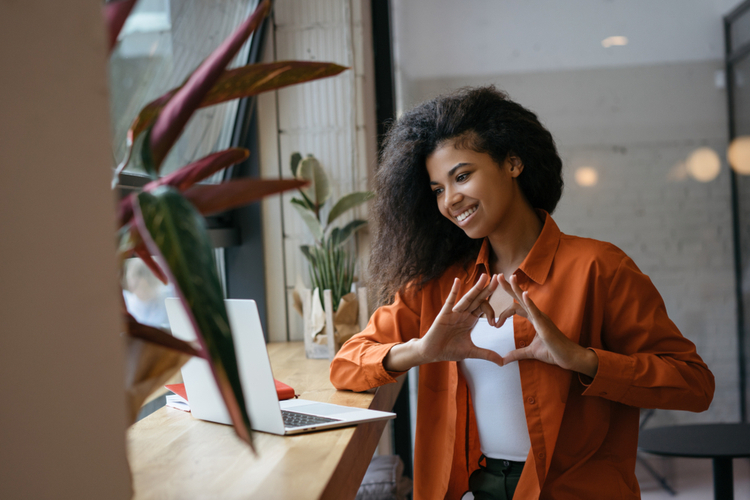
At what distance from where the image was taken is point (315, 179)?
2375 millimetres

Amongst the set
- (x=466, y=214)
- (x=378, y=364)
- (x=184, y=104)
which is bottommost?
(x=378, y=364)

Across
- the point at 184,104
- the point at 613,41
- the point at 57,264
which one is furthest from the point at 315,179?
the point at 57,264

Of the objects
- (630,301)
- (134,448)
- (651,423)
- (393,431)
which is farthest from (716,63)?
(134,448)

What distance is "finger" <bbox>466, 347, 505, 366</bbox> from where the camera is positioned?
4.58ft

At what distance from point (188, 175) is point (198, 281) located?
0.21 metres

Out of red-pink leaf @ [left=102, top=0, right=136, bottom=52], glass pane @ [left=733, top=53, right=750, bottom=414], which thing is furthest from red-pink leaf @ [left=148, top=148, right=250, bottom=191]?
glass pane @ [left=733, top=53, right=750, bottom=414]

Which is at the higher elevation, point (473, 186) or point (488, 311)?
point (473, 186)

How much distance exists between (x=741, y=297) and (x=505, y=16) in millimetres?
1825

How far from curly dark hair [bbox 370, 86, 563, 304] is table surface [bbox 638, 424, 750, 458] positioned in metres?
1.05

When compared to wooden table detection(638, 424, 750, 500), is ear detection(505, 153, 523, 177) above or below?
above

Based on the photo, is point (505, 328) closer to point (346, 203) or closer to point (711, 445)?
point (346, 203)

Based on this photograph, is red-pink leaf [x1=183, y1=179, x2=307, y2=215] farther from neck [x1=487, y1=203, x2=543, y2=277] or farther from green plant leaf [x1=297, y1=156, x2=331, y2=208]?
green plant leaf [x1=297, y1=156, x2=331, y2=208]

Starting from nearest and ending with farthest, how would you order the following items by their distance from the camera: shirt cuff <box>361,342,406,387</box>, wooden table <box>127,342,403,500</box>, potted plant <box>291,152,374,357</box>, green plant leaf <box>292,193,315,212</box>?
wooden table <box>127,342,403,500</box>
shirt cuff <box>361,342,406,387</box>
potted plant <box>291,152,374,357</box>
green plant leaf <box>292,193,315,212</box>

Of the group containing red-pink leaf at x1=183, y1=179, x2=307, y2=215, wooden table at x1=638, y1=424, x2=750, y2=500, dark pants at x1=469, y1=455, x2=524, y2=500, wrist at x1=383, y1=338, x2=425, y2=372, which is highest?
red-pink leaf at x1=183, y1=179, x2=307, y2=215
